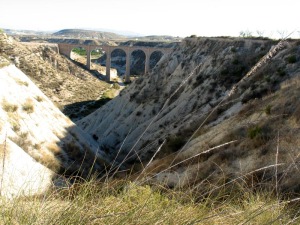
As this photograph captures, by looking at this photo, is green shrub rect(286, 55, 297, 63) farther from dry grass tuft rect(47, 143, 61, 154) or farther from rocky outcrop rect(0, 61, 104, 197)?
dry grass tuft rect(47, 143, 61, 154)

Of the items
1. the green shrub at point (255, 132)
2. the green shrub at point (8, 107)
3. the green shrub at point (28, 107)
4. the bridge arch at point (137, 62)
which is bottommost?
the bridge arch at point (137, 62)

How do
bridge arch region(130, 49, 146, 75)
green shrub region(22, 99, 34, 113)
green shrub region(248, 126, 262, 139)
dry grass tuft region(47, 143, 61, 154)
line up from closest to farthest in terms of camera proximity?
1. green shrub region(248, 126, 262, 139)
2. dry grass tuft region(47, 143, 61, 154)
3. green shrub region(22, 99, 34, 113)
4. bridge arch region(130, 49, 146, 75)

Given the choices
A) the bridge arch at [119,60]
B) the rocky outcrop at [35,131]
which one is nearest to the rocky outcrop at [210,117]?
the rocky outcrop at [35,131]

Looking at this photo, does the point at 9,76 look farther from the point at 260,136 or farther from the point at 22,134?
the point at 260,136

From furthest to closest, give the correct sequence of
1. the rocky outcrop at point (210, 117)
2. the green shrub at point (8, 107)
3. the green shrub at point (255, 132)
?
the green shrub at point (8, 107), the green shrub at point (255, 132), the rocky outcrop at point (210, 117)

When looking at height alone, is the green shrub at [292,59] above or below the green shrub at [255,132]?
above

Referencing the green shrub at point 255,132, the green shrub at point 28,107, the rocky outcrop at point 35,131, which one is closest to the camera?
the green shrub at point 255,132

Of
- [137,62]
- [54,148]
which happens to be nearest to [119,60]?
[137,62]

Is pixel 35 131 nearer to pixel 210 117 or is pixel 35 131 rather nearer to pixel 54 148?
pixel 54 148

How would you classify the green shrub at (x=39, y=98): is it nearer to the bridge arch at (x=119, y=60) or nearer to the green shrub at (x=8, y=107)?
the green shrub at (x=8, y=107)

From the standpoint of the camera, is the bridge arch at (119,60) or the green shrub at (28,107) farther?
the bridge arch at (119,60)

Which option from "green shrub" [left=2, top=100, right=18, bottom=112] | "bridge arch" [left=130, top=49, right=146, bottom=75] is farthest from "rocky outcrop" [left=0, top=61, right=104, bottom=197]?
"bridge arch" [left=130, top=49, right=146, bottom=75]

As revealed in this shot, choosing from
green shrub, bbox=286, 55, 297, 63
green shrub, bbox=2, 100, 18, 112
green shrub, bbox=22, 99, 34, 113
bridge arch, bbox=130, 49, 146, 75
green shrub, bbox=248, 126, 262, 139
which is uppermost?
green shrub, bbox=286, 55, 297, 63

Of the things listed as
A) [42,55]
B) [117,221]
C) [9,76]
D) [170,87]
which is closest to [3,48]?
[42,55]
